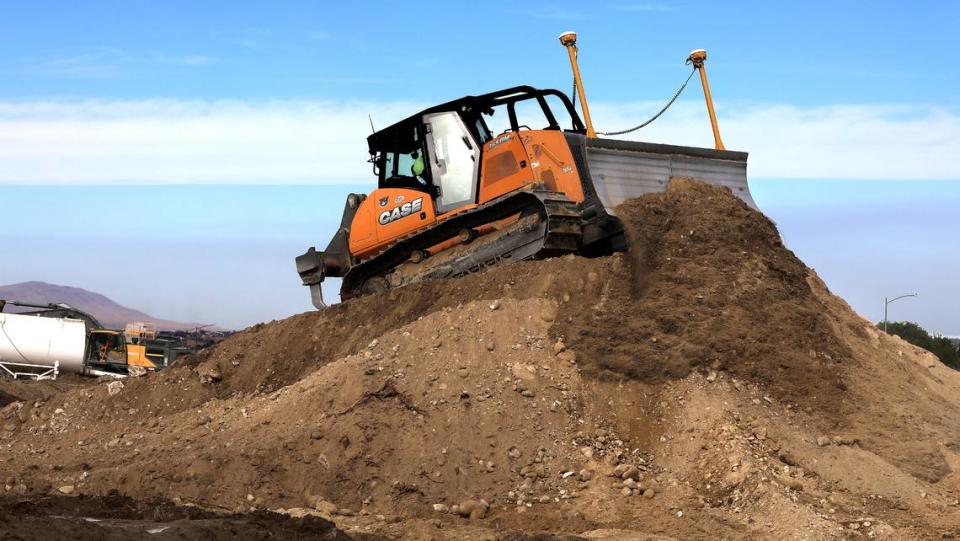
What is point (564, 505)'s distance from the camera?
11.0 m

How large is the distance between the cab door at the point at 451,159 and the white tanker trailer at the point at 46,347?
1591cm

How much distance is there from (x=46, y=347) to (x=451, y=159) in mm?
16369

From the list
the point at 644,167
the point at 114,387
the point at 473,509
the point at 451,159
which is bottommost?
the point at 473,509

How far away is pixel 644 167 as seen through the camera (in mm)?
14984

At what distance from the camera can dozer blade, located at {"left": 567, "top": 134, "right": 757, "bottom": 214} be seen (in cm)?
1457

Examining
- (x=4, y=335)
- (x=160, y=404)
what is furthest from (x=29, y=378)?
(x=160, y=404)

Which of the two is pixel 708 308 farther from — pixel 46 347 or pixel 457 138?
pixel 46 347

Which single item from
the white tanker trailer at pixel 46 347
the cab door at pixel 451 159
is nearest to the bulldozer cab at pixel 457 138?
the cab door at pixel 451 159

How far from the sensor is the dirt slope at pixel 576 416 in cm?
1110

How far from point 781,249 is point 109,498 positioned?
835 cm

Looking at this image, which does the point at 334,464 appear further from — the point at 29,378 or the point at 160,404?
the point at 29,378

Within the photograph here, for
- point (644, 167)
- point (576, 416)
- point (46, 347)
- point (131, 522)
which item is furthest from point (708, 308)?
point (46, 347)

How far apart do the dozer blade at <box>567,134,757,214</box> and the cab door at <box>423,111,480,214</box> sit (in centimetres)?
164

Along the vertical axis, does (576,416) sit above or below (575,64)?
below
